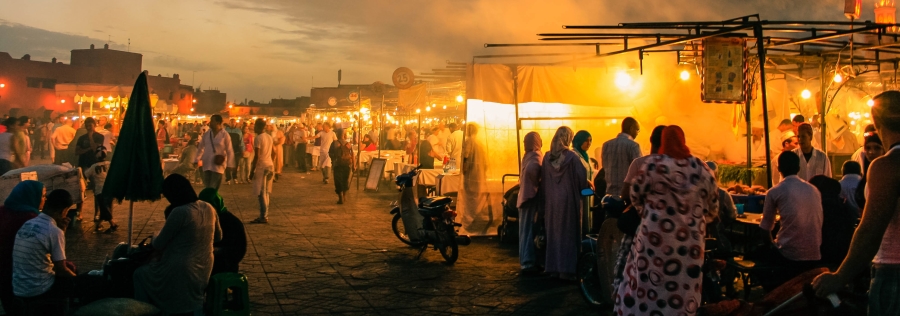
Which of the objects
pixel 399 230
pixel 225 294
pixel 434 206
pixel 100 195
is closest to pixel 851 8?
pixel 434 206

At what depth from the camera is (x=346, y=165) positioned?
667 inches

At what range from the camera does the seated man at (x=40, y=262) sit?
5355 millimetres

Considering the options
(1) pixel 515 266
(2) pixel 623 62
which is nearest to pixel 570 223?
(1) pixel 515 266

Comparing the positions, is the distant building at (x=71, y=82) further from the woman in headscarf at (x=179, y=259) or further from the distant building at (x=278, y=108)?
the woman in headscarf at (x=179, y=259)

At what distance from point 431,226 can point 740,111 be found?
275 inches

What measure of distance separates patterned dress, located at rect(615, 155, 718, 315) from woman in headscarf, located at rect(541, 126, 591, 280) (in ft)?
12.9

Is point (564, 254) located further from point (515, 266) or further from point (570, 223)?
point (515, 266)

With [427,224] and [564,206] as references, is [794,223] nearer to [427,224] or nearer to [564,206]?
[564,206]

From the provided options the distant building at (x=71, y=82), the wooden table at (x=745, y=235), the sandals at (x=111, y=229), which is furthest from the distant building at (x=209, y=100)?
the wooden table at (x=745, y=235)

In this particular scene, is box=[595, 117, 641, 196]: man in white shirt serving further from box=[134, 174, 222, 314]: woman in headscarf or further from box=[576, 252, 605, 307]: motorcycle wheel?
box=[134, 174, 222, 314]: woman in headscarf

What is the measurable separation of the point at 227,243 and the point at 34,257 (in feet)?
5.61

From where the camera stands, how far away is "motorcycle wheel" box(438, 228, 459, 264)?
955cm

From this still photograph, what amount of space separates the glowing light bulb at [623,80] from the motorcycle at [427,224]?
4287 mm

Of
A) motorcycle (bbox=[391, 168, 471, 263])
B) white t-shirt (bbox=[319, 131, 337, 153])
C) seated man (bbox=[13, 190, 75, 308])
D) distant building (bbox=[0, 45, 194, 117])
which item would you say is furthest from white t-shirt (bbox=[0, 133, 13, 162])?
distant building (bbox=[0, 45, 194, 117])
